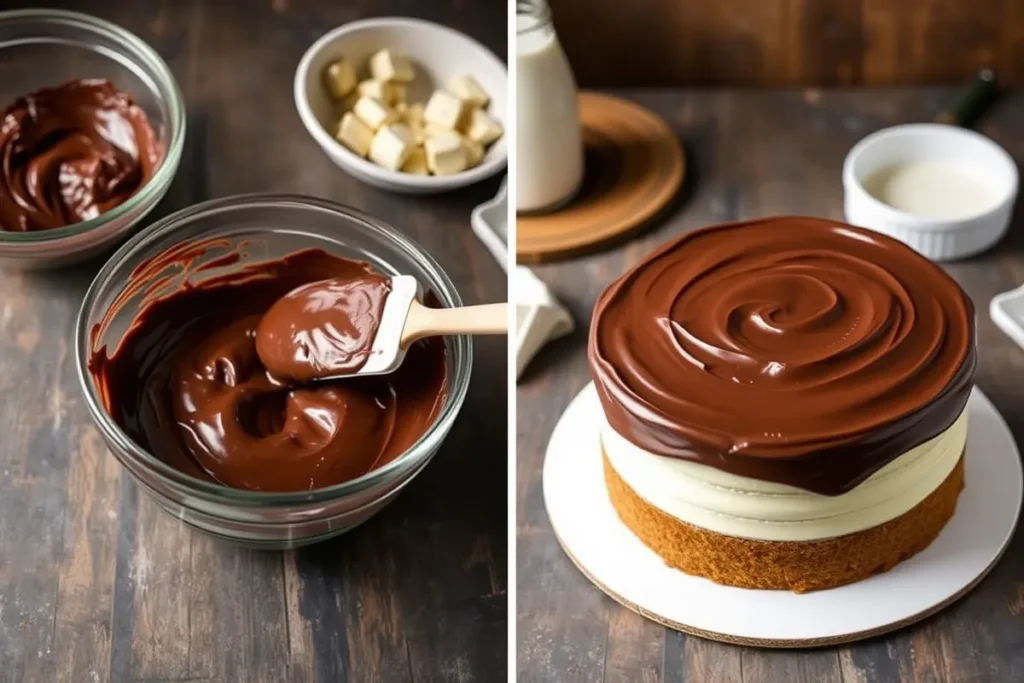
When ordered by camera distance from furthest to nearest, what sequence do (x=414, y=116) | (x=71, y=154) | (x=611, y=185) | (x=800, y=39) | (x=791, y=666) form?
(x=800, y=39)
(x=611, y=185)
(x=414, y=116)
(x=71, y=154)
(x=791, y=666)

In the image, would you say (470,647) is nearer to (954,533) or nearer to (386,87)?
(954,533)

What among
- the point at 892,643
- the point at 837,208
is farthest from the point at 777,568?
the point at 837,208

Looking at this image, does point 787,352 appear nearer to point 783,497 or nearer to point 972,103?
point 783,497

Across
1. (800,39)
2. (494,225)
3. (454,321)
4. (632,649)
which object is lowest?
(632,649)

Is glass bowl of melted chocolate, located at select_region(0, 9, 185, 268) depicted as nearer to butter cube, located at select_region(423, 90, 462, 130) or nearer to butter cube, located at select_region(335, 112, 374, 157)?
butter cube, located at select_region(335, 112, 374, 157)

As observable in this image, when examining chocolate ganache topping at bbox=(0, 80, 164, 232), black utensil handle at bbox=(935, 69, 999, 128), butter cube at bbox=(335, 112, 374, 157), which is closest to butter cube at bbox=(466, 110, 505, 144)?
butter cube at bbox=(335, 112, 374, 157)

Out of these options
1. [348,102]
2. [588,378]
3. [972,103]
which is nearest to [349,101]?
[348,102]
